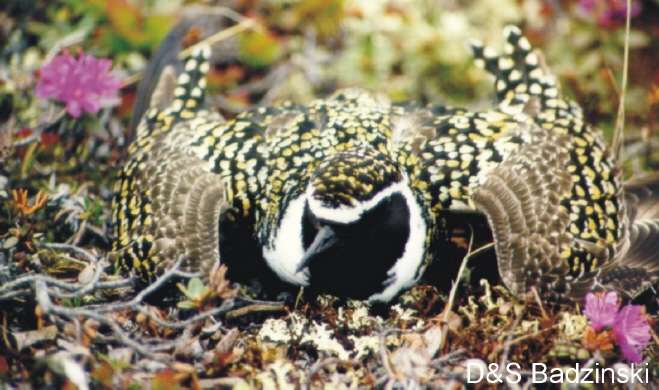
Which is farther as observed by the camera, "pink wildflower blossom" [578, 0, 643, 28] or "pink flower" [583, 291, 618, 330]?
"pink wildflower blossom" [578, 0, 643, 28]

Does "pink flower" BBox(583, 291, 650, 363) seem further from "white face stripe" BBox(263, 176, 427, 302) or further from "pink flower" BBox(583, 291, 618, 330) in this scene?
"white face stripe" BBox(263, 176, 427, 302)

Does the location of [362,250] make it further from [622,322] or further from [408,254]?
[622,322]

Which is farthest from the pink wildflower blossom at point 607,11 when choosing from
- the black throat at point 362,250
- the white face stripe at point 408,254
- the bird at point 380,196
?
the black throat at point 362,250

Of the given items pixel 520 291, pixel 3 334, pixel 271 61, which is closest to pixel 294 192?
pixel 520 291

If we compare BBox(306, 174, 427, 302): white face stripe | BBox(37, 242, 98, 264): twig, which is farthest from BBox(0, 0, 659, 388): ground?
BBox(306, 174, 427, 302): white face stripe

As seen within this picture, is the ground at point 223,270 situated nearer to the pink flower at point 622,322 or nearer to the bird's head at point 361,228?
the pink flower at point 622,322

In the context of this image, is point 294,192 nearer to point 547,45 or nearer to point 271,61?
point 271,61
